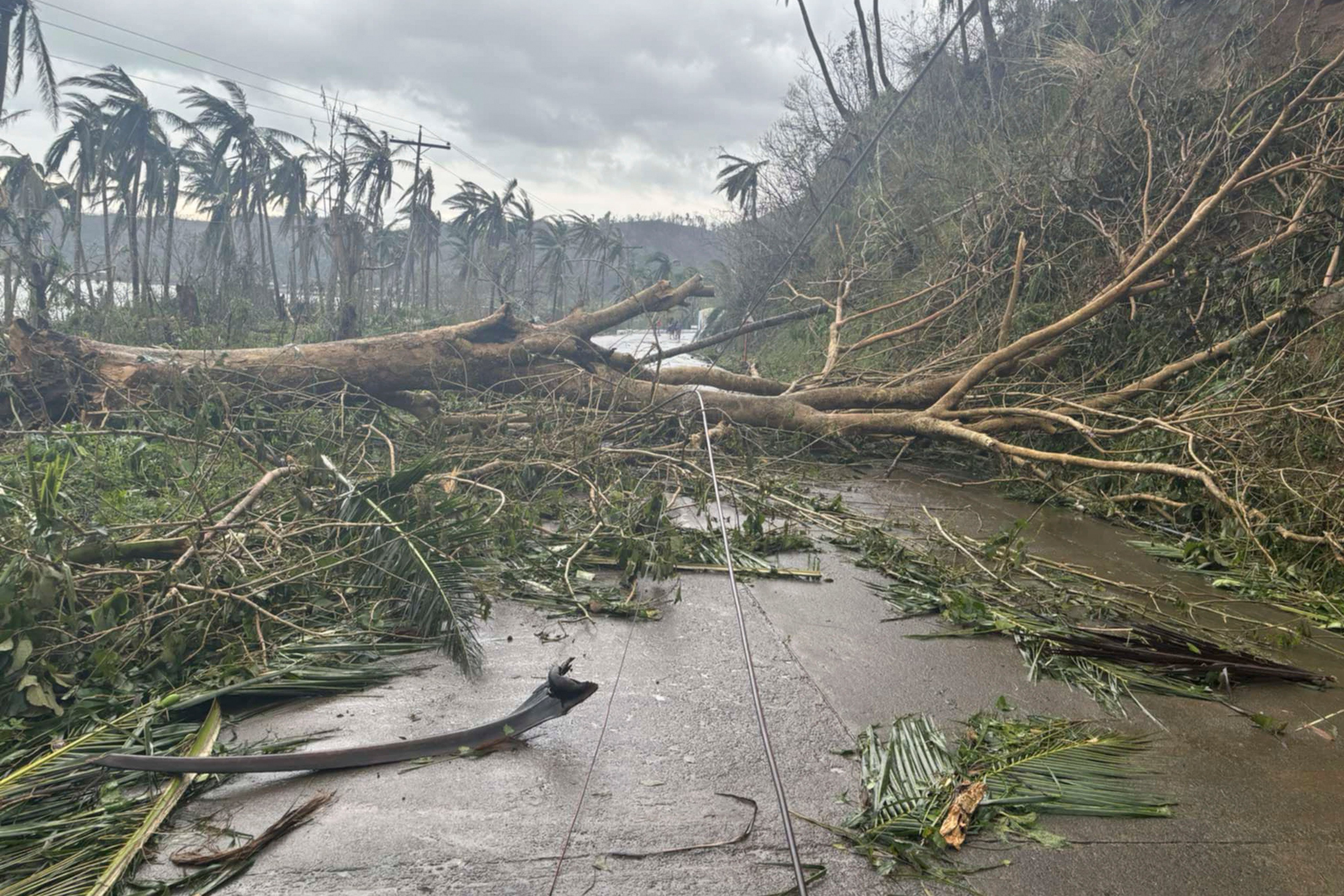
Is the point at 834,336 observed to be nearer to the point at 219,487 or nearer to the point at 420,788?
the point at 219,487

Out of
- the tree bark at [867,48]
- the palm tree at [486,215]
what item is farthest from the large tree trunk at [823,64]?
the palm tree at [486,215]

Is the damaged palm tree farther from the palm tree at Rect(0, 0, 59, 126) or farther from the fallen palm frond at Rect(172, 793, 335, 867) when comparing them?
the palm tree at Rect(0, 0, 59, 126)

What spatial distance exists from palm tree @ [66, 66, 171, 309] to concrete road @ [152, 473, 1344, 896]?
72.8 feet

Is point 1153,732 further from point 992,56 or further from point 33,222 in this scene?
point 992,56

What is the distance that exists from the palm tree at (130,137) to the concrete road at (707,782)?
72.8ft

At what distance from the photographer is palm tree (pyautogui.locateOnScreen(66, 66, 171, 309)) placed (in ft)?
72.4

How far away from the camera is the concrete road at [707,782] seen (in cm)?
193

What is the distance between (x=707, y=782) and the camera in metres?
2.36

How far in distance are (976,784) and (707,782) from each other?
0.74 m

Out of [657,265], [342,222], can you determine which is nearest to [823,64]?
[342,222]

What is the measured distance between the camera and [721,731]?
2.69 m

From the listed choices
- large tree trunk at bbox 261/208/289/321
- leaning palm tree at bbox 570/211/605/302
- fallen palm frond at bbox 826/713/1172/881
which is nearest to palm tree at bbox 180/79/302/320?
large tree trunk at bbox 261/208/289/321

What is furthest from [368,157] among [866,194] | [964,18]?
[964,18]

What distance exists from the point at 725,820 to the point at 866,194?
18588mm
